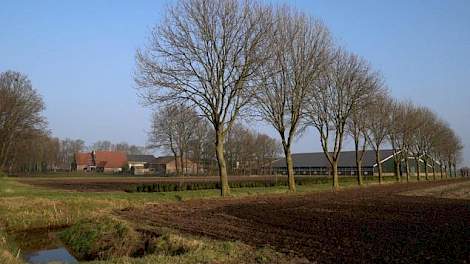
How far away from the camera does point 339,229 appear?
54.0 ft

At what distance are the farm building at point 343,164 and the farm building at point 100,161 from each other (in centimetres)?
5244

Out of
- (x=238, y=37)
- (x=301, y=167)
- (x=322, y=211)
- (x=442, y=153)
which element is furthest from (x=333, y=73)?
(x=301, y=167)

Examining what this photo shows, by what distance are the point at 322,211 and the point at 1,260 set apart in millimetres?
16409

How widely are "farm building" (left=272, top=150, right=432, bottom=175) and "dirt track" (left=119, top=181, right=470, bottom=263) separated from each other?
83597 mm

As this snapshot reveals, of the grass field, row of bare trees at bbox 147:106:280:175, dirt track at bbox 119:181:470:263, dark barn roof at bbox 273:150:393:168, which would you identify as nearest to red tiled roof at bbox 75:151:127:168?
row of bare trees at bbox 147:106:280:175

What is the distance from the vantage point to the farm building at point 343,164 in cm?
11406

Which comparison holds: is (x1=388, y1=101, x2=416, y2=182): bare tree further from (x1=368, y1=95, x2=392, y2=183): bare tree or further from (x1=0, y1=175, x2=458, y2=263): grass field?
(x1=0, y1=175, x2=458, y2=263): grass field

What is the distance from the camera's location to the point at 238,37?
31.7m

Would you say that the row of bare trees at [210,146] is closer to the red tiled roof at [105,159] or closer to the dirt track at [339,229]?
the red tiled roof at [105,159]

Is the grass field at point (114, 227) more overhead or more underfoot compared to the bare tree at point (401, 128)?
more underfoot

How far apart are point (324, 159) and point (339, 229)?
11262 cm

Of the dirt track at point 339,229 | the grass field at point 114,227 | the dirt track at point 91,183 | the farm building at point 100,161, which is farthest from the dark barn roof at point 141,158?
the dirt track at point 339,229

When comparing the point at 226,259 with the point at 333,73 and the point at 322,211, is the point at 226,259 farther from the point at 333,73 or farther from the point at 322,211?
the point at 333,73

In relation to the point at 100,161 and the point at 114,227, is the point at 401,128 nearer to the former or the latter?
the point at 114,227
